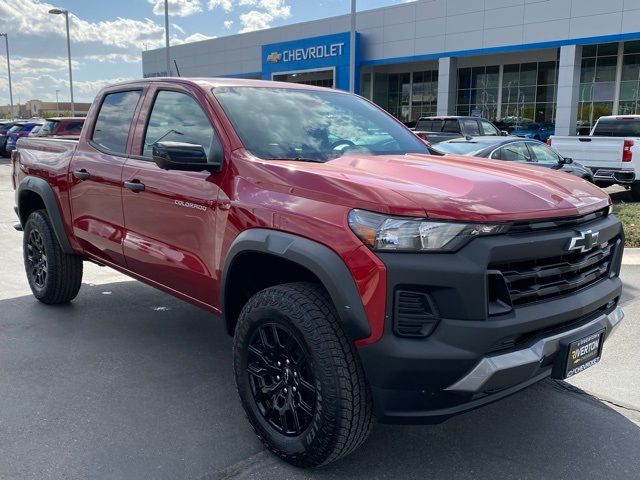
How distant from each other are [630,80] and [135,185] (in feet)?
105

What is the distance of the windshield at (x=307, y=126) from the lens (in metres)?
3.45

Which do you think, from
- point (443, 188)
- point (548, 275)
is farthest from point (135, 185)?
point (548, 275)

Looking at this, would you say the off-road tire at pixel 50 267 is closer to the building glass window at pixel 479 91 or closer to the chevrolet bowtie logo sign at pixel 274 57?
the building glass window at pixel 479 91

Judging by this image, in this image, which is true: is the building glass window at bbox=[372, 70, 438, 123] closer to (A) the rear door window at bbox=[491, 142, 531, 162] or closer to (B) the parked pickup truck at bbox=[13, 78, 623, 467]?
(A) the rear door window at bbox=[491, 142, 531, 162]

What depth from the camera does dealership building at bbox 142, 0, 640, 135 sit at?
29.0m

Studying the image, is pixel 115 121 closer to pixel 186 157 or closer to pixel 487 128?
pixel 186 157

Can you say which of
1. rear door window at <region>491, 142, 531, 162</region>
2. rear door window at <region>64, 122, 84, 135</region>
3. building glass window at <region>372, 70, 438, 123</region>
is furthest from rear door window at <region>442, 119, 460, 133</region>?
building glass window at <region>372, 70, 438, 123</region>

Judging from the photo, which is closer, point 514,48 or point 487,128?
point 487,128

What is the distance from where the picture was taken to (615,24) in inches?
1069

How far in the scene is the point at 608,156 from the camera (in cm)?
1259

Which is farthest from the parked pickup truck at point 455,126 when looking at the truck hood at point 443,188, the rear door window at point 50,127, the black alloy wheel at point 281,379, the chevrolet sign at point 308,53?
the chevrolet sign at point 308,53

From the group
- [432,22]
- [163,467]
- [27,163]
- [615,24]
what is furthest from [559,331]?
[432,22]

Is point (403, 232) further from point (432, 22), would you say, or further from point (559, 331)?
point (432, 22)

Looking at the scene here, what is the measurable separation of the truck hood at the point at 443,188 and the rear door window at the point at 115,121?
1.69m
